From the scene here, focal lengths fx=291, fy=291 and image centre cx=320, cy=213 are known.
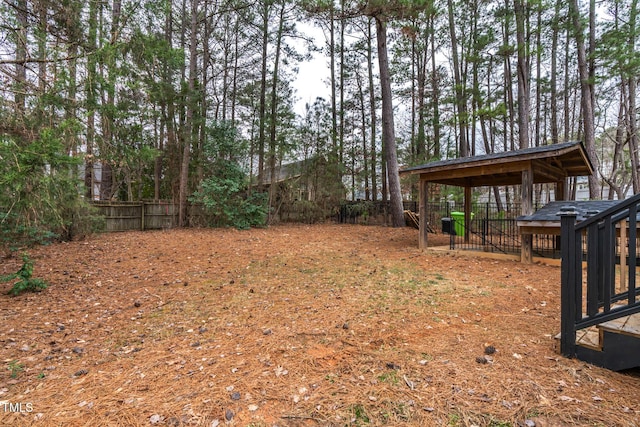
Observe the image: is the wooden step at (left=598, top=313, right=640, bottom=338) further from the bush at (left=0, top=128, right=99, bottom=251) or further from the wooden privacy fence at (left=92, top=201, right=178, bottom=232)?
the wooden privacy fence at (left=92, top=201, right=178, bottom=232)

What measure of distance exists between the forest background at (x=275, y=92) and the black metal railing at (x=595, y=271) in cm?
493

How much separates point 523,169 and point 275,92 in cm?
1135

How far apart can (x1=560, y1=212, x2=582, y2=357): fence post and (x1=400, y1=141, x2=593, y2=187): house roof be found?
454 centimetres

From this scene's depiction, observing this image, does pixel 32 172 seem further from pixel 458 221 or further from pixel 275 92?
pixel 275 92

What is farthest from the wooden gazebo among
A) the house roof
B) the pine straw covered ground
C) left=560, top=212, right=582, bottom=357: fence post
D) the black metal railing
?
left=560, top=212, right=582, bottom=357: fence post

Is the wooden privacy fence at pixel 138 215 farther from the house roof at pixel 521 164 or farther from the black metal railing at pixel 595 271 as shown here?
the black metal railing at pixel 595 271

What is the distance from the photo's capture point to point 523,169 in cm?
621

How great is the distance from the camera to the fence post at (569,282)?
2203 mm

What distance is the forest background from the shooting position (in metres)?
3.79

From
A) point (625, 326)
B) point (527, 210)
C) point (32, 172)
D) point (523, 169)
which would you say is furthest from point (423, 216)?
point (32, 172)

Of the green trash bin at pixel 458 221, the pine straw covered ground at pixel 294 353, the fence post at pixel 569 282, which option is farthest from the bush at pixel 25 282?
the green trash bin at pixel 458 221

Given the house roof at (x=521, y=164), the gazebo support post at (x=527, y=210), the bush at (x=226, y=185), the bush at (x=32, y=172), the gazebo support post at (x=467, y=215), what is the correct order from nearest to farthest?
the bush at (x=32, y=172) < the house roof at (x=521, y=164) < the gazebo support post at (x=527, y=210) < the gazebo support post at (x=467, y=215) < the bush at (x=226, y=185)

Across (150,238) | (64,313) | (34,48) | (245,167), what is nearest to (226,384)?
(64,313)

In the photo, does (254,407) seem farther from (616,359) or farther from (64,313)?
(64,313)
